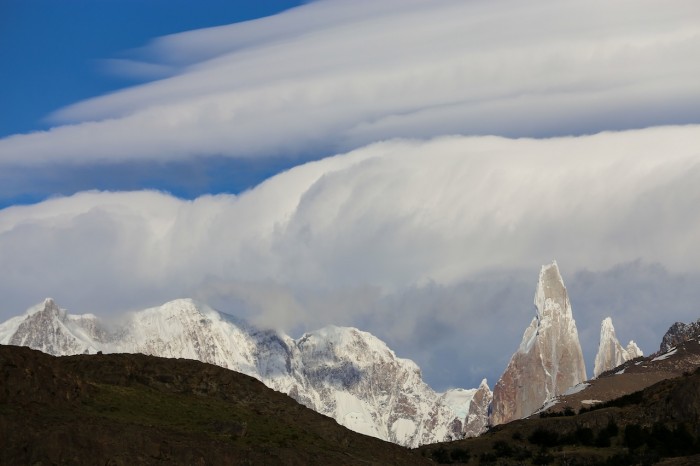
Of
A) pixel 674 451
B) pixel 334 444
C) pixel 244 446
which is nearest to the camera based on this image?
pixel 244 446

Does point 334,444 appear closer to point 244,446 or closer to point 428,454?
point 244,446

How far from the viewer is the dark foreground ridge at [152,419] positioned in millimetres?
97875

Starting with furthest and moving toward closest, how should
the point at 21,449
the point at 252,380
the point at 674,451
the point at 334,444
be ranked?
1. the point at 674,451
2. the point at 252,380
3. the point at 334,444
4. the point at 21,449

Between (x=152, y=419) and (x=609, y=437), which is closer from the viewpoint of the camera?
(x=152, y=419)

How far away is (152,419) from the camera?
114125 mm

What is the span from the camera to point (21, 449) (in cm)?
9519

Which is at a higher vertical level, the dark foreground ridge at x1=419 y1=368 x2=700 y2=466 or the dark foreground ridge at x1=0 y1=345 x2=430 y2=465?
the dark foreground ridge at x1=419 y1=368 x2=700 y2=466

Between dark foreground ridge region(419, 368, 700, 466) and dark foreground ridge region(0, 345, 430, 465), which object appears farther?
dark foreground ridge region(419, 368, 700, 466)

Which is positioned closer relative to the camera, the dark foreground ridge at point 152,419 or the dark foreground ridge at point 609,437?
the dark foreground ridge at point 152,419

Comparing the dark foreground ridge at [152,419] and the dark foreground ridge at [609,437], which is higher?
the dark foreground ridge at [609,437]

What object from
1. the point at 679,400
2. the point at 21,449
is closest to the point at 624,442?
the point at 679,400

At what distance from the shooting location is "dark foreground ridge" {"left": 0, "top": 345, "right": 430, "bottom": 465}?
97875 mm

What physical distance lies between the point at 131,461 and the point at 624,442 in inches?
2892

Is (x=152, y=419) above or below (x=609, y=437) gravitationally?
below
